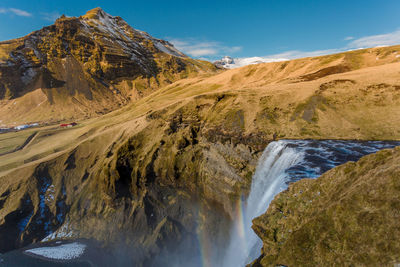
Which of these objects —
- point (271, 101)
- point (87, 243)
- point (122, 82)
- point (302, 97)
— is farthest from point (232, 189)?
point (122, 82)

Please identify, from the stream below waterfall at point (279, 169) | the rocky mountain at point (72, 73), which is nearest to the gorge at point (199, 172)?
the stream below waterfall at point (279, 169)

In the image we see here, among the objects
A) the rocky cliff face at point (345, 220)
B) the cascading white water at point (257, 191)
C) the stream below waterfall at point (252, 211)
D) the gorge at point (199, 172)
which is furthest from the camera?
the gorge at point (199, 172)

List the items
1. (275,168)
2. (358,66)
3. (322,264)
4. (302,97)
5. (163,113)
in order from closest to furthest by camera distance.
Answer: (322,264) < (275,168) < (302,97) < (163,113) < (358,66)

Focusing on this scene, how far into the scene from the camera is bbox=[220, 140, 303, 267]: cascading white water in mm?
23656

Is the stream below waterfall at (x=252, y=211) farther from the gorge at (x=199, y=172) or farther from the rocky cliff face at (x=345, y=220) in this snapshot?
the rocky cliff face at (x=345, y=220)

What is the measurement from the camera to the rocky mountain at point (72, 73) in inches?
4604

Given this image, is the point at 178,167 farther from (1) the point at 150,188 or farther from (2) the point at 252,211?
(2) the point at 252,211

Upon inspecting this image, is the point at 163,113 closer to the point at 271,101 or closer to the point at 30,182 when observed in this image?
the point at 271,101

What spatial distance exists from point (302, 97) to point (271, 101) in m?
5.69

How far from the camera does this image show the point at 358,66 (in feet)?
184

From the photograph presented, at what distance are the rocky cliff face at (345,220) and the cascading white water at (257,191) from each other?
1283cm

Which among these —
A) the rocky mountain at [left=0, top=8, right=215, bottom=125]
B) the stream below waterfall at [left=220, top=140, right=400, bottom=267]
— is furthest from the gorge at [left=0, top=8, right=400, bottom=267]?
the rocky mountain at [left=0, top=8, right=215, bottom=125]

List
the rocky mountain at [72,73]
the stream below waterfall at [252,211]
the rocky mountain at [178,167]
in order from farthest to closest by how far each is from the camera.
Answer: the rocky mountain at [72,73] → the rocky mountain at [178,167] → the stream below waterfall at [252,211]

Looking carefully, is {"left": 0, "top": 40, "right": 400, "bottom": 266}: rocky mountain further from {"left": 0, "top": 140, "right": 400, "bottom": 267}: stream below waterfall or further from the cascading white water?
the cascading white water
